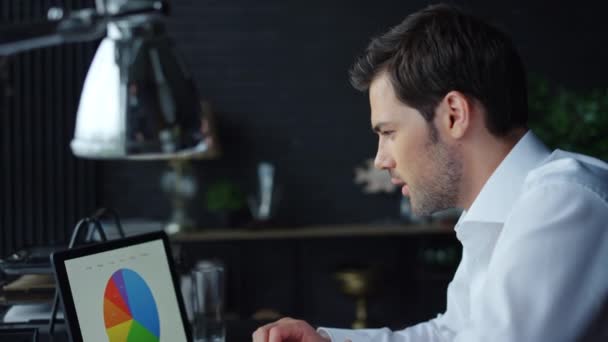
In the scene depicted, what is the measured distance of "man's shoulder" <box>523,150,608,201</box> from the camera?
1.53 m

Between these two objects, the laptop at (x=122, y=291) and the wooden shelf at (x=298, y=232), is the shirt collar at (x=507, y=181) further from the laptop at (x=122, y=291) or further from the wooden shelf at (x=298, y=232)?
the wooden shelf at (x=298, y=232)

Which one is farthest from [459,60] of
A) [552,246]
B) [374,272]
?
[374,272]

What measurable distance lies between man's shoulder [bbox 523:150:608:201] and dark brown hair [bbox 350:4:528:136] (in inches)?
6.7

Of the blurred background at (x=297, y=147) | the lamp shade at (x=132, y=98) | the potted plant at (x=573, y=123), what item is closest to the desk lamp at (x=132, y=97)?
the lamp shade at (x=132, y=98)

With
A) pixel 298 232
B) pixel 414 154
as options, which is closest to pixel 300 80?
pixel 298 232

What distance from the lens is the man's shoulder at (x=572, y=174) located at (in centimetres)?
153

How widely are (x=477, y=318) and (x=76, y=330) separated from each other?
2.31 feet

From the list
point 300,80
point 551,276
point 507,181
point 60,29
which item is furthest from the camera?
point 300,80

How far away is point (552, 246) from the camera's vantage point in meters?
1.48

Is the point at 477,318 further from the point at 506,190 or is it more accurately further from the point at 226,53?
the point at 226,53

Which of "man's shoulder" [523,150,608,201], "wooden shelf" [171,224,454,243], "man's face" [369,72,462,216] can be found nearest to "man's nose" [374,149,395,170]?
"man's face" [369,72,462,216]

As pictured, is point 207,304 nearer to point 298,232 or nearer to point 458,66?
point 458,66

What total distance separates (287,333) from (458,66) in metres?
0.62

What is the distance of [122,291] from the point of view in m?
1.76
